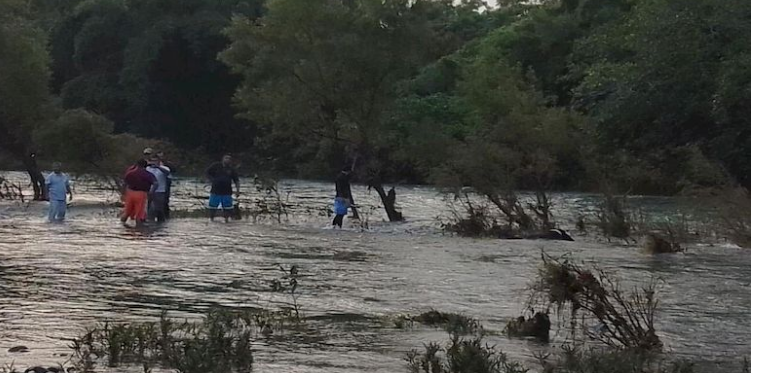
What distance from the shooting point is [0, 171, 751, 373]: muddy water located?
12.7 m

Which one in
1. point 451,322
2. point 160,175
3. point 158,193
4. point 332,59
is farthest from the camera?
point 332,59

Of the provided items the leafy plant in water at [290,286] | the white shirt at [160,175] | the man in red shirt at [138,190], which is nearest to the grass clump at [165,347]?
the leafy plant in water at [290,286]

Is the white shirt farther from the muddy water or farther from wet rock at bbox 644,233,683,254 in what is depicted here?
wet rock at bbox 644,233,683,254

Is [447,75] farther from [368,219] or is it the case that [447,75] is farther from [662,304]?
[662,304]

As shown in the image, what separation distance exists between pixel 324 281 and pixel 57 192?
11998 mm

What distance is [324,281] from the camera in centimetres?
1839

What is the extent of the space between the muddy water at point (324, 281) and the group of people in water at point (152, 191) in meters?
0.59

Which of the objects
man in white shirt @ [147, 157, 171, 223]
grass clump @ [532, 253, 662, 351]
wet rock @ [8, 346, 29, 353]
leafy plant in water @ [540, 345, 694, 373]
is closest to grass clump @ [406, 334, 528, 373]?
leafy plant in water @ [540, 345, 694, 373]

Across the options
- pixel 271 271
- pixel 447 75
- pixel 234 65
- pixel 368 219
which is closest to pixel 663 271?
pixel 271 271

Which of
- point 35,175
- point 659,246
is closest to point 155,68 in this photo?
point 35,175

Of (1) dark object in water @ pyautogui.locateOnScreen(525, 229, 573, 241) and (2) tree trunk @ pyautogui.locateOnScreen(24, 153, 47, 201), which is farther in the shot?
(2) tree trunk @ pyautogui.locateOnScreen(24, 153, 47, 201)

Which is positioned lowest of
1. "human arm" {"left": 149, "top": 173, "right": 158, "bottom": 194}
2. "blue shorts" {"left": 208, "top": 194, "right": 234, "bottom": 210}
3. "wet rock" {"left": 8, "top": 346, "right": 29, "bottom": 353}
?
"wet rock" {"left": 8, "top": 346, "right": 29, "bottom": 353}

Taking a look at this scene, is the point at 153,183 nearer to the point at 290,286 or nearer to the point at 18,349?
the point at 290,286

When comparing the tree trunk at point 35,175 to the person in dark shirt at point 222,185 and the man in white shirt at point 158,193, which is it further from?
the man in white shirt at point 158,193
